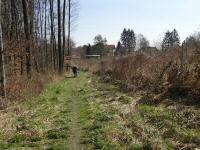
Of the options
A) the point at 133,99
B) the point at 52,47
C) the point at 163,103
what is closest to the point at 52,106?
the point at 133,99

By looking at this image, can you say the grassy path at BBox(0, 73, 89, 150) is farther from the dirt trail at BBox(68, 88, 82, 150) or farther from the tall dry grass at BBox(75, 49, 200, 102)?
the tall dry grass at BBox(75, 49, 200, 102)

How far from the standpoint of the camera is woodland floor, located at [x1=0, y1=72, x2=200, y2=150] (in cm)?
1003

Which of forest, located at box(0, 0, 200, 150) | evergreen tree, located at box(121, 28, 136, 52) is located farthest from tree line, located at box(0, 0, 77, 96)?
evergreen tree, located at box(121, 28, 136, 52)

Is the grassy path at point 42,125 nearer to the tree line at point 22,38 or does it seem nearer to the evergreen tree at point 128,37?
the tree line at point 22,38

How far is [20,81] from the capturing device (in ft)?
66.9

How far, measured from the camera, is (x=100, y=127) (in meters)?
12.0

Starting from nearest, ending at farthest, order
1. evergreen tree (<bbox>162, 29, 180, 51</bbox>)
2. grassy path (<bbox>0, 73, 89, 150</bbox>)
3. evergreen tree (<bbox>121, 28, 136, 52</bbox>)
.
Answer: grassy path (<bbox>0, 73, 89, 150</bbox>) < evergreen tree (<bbox>162, 29, 180, 51</bbox>) < evergreen tree (<bbox>121, 28, 136, 52</bbox>)

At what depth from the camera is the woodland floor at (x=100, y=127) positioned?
10031 mm

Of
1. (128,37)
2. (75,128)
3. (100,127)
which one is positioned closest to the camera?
(100,127)

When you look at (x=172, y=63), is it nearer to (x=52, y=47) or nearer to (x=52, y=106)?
(x=52, y=106)

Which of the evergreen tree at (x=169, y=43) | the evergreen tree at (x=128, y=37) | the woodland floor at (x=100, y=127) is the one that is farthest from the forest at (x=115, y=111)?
the evergreen tree at (x=128, y=37)

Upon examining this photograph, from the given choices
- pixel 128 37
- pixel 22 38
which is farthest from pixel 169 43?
pixel 128 37

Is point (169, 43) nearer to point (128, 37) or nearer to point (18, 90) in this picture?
point (18, 90)

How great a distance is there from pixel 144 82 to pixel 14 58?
8.07 m
